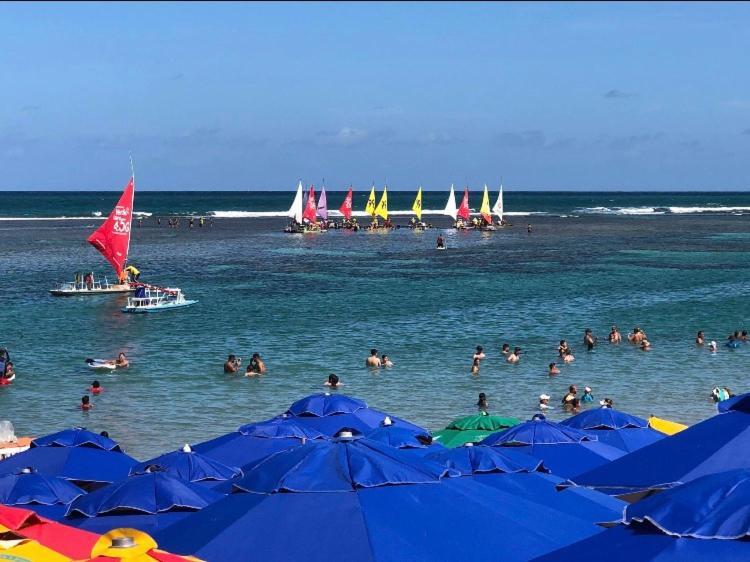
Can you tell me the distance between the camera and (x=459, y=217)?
13225 centimetres

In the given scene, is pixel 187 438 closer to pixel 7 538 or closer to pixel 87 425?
pixel 87 425

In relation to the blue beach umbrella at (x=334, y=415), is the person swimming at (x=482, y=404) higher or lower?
lower

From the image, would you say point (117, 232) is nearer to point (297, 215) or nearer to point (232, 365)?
point (232, 365)

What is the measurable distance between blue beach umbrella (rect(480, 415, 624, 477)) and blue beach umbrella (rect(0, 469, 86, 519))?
609cm

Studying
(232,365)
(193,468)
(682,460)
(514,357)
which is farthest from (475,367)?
(682,460)

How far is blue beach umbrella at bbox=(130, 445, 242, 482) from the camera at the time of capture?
15219 mm

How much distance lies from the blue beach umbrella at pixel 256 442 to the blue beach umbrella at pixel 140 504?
3.72 m

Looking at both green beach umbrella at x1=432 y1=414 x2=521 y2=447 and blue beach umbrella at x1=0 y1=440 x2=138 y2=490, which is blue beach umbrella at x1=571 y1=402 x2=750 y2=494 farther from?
blue beach umbrella at x1=0 y1=440 x2=138 y2=490

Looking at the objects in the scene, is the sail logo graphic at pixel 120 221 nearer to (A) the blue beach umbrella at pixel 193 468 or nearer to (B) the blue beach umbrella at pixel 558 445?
(B) the blue beach umbrella at pixel 558 445

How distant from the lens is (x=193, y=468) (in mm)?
15336

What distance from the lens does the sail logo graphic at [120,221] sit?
54.4 meters

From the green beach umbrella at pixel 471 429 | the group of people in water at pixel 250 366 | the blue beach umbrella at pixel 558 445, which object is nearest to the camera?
the blue beach umbrella at pixel 558 445

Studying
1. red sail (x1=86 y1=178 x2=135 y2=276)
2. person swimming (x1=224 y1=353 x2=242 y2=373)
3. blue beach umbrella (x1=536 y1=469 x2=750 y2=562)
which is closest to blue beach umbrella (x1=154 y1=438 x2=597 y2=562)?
blue beach umbrella (x1=536 y1=469 x2=750 y2=562)

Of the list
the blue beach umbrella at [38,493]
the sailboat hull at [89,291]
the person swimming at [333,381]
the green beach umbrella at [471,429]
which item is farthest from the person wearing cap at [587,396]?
the sailboat hull at [89,291]
